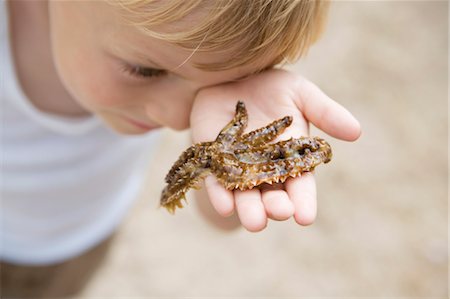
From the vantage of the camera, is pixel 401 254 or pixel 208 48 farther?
pixel 401 254

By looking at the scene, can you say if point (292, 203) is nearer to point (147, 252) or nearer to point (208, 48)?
point (208, 48)

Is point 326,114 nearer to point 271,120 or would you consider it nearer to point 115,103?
point 271,120

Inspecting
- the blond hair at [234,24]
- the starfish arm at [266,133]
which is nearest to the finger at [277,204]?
the starfish arm at [266,133]

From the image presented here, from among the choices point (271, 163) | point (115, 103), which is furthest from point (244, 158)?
point (115, 103)

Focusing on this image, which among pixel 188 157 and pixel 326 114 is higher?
pixel 326 114

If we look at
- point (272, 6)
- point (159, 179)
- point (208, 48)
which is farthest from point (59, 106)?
point (272, 6)

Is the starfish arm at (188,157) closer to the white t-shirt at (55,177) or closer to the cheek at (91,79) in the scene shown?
the cheek at (91,79)

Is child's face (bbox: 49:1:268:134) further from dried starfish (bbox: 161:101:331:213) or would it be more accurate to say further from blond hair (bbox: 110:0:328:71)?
dried starfish (bbox: 161:101:331:213)
